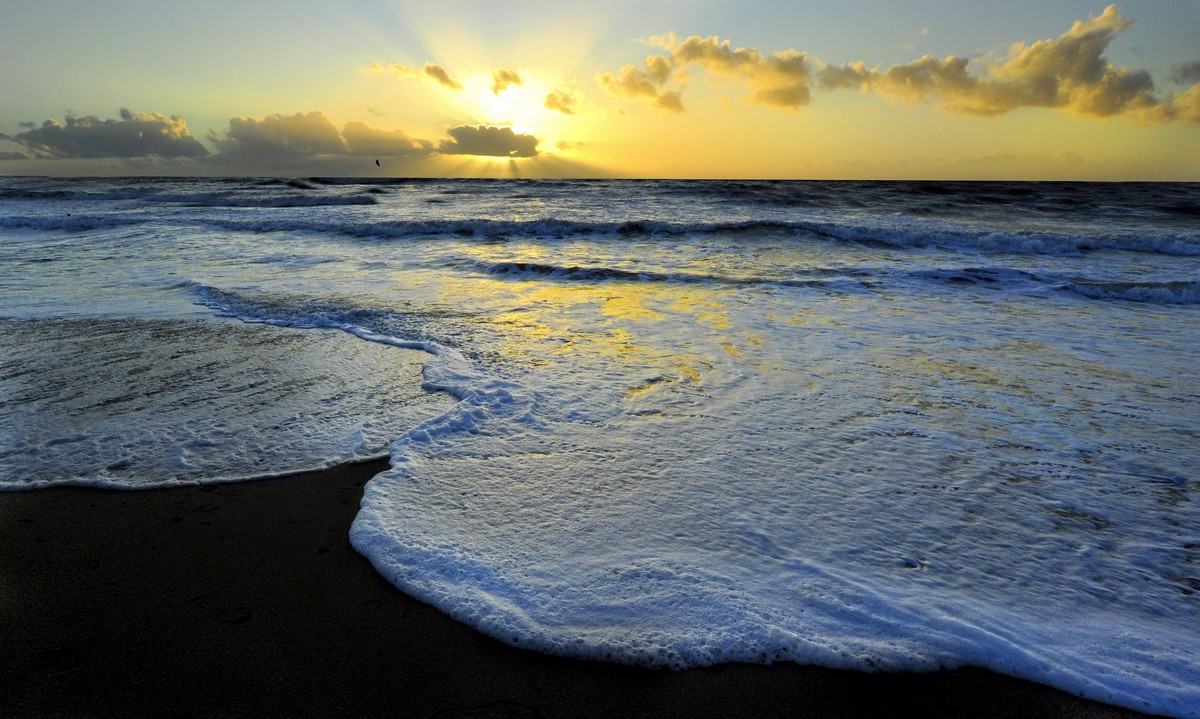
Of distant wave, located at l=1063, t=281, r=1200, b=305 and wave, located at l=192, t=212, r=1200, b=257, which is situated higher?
wave, located at l=192, t=212, r=1200, b=257

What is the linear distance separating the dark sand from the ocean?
3.6 inches

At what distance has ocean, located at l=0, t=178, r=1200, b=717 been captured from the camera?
2.18m

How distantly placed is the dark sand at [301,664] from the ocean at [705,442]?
92 mm

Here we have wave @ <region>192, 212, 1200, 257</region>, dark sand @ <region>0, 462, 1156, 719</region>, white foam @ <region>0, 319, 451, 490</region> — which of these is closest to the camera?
dark sand @ <region>0, 462, 1156, 719</region>

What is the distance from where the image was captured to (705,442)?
11.6 ft

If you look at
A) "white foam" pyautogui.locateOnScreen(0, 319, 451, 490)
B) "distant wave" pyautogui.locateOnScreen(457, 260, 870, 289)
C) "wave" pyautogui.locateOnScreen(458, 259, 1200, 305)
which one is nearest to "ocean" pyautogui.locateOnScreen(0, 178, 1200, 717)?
"white foam" pyautogui.locateOnScreen(0, 319, 451, 490)

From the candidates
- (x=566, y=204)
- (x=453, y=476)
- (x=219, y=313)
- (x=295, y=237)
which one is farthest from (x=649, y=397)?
(x=566, y=204)

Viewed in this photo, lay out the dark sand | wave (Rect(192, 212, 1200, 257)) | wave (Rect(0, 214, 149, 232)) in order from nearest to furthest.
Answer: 1. the dark sand
2. wave (Rect(192, 212, 1200, 257))
3. wave (Rect(0, 214, 149, 232))

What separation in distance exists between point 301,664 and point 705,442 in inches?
92.0

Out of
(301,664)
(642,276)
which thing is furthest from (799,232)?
(301,664)

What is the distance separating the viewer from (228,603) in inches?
88.8

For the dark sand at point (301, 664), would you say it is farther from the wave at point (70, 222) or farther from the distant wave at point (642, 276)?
the wave at point (70, 222)

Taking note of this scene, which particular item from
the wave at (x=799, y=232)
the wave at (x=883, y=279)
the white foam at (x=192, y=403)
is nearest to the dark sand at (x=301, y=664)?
the white foam at (x=192, y=403)

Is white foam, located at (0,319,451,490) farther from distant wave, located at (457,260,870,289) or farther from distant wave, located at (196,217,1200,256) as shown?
distant wave, located at (196,217,1200,256)
